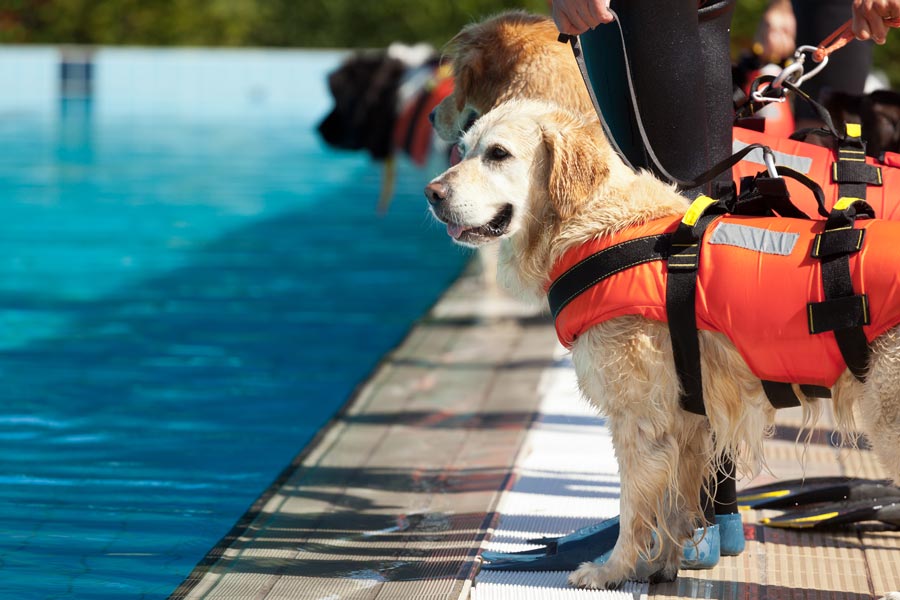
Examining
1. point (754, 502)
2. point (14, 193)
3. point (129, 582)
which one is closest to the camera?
point (129, 582)

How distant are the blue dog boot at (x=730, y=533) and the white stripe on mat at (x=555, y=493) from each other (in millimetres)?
323

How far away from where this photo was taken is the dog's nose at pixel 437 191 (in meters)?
2.75

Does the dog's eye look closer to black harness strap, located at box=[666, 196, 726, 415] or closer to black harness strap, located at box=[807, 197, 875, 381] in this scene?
black harness strap, located at box=[666, 196, 726, 415]

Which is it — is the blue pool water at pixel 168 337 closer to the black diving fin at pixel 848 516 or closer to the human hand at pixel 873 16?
the black diving fin at pixel 848 516

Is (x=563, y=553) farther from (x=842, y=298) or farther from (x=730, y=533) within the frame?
(x=842, y=298)

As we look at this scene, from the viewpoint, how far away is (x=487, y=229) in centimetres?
277

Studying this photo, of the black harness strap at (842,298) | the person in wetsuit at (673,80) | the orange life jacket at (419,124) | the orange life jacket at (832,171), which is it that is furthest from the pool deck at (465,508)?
the orange life jacket at (419,124)

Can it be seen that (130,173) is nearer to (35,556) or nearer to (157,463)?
(157,463)

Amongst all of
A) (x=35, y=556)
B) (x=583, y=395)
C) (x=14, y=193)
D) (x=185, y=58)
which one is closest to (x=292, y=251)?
(x=14, y=193)

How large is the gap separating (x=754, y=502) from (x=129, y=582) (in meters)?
1.80

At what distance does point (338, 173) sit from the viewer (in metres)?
13.2

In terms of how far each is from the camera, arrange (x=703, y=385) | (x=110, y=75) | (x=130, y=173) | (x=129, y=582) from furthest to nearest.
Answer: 1. (x=110, y=75)
2. (x=130, y=173)
3. (x=129, y=582)
4. (x=703, y=385)

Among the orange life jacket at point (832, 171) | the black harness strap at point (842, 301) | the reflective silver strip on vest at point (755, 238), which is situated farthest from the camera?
the orange life jacket at point (832, 171)

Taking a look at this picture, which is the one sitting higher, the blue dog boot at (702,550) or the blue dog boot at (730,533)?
the blue dog boot at (702,550)
